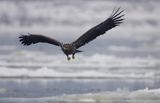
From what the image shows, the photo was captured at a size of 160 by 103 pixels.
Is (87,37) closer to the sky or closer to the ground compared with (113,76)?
closer to the ground

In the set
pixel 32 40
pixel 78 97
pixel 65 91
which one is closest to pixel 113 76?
pixel 65 91

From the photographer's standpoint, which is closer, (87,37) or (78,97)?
(87,37)

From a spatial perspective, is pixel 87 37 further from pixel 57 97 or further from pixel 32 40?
pixel 57 97

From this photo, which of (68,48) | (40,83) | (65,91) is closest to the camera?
(68,48)

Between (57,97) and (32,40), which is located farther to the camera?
(57,97)

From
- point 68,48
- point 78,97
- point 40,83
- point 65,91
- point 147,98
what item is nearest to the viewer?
point 68,48

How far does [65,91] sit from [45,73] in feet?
13.5

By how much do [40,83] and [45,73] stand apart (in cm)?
1390

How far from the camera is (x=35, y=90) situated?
350 feet

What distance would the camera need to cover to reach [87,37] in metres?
37.1

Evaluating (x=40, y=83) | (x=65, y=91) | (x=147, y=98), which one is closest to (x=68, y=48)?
(x=147, y=98)

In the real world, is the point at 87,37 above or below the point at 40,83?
below

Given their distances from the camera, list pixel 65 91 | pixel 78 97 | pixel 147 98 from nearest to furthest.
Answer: pixel 147 98
pixel 78 97
pixel 65 91

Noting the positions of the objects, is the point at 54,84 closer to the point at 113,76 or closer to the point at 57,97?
the point at 113,76
